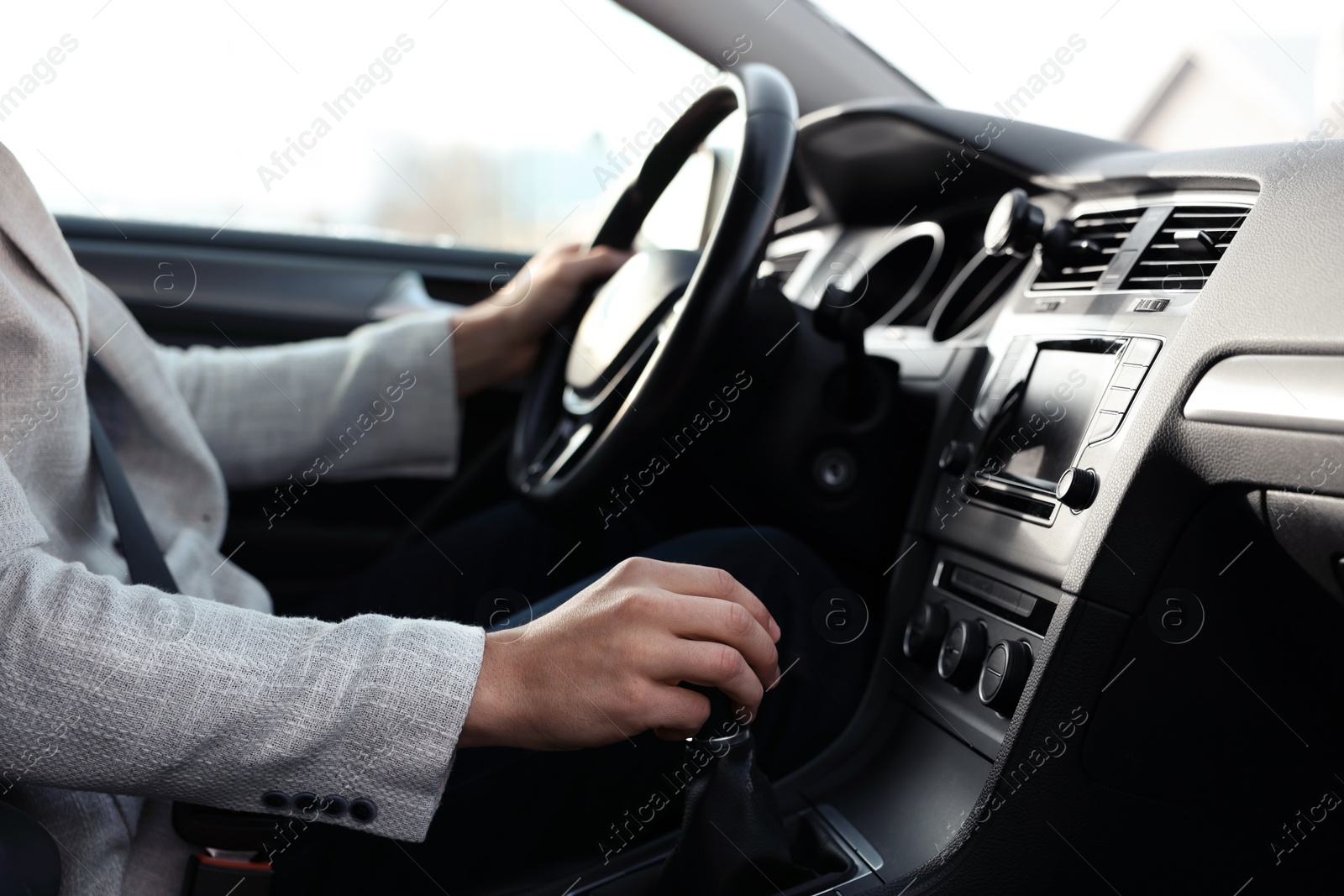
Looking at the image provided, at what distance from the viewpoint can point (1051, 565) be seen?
692 mm

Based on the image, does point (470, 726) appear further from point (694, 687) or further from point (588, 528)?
point (588, 528)

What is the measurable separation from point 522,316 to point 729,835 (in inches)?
28.9

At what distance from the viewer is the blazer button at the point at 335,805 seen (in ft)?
1.90

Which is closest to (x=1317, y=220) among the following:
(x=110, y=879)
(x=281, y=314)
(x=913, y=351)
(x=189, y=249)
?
(x=913, y=351)

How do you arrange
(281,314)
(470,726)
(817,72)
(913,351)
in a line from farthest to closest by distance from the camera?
(281,314) → (817,72) → (913,351) → (470,726)

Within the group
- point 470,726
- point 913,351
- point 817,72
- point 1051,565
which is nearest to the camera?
point 470,726

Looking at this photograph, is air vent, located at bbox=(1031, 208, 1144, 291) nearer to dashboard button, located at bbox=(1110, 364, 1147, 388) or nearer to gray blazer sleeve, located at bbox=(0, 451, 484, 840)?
dashboard button, located at bbox=(1110, 364, 1147, 388)

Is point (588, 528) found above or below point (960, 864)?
below

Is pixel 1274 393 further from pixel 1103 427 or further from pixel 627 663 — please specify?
pixel 627 663

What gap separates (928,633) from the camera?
0.80m

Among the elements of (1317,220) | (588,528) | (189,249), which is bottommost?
(189,249)

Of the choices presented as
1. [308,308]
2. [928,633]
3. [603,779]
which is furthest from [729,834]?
[308,308]

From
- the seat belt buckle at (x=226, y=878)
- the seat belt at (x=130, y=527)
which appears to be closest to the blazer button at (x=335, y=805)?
the seat belt buckle at (x=226, y=878)

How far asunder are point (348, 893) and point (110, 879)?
15 centimetres
